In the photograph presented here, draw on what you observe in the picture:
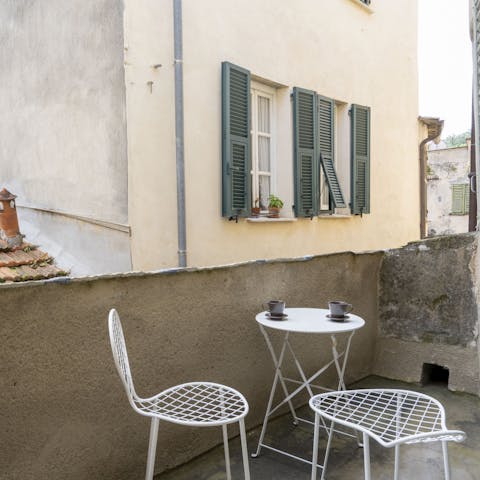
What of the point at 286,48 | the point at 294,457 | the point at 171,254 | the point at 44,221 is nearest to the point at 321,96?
the point at 286,48

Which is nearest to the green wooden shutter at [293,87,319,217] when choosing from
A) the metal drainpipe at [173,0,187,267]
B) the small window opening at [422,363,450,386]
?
the metal drainpipe at [173,0,187,267]

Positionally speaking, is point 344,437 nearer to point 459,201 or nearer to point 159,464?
point 159,464

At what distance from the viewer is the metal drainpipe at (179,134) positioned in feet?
15.4

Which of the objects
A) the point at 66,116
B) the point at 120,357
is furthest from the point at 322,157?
the point at 120,357

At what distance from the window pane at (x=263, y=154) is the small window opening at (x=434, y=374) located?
118 inches

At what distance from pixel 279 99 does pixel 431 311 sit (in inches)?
131

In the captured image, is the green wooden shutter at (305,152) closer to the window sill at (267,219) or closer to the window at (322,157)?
the window at (322,157)

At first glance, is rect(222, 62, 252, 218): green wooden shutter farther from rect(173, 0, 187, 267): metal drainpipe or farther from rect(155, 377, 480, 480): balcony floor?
rect(155, 377, 480, 480): balcony floor

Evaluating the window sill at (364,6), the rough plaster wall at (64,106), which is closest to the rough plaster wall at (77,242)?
the rough plaster wall at (64,106)

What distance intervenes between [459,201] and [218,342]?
852 inches

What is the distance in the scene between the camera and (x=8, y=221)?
19.5 feet

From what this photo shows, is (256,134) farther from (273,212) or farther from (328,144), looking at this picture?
(328,144)

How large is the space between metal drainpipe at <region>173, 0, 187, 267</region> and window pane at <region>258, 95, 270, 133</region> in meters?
1.54

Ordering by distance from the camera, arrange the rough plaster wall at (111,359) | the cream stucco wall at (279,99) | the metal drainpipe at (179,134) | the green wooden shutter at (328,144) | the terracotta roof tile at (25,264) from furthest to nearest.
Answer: the green wooden shutter at (328,144) < the terracotta roof tile at (25,264) < the metal drainpipe at (179,134) < the cream stucco wall at (279,99) < the rough plaster wall at (111,359)
